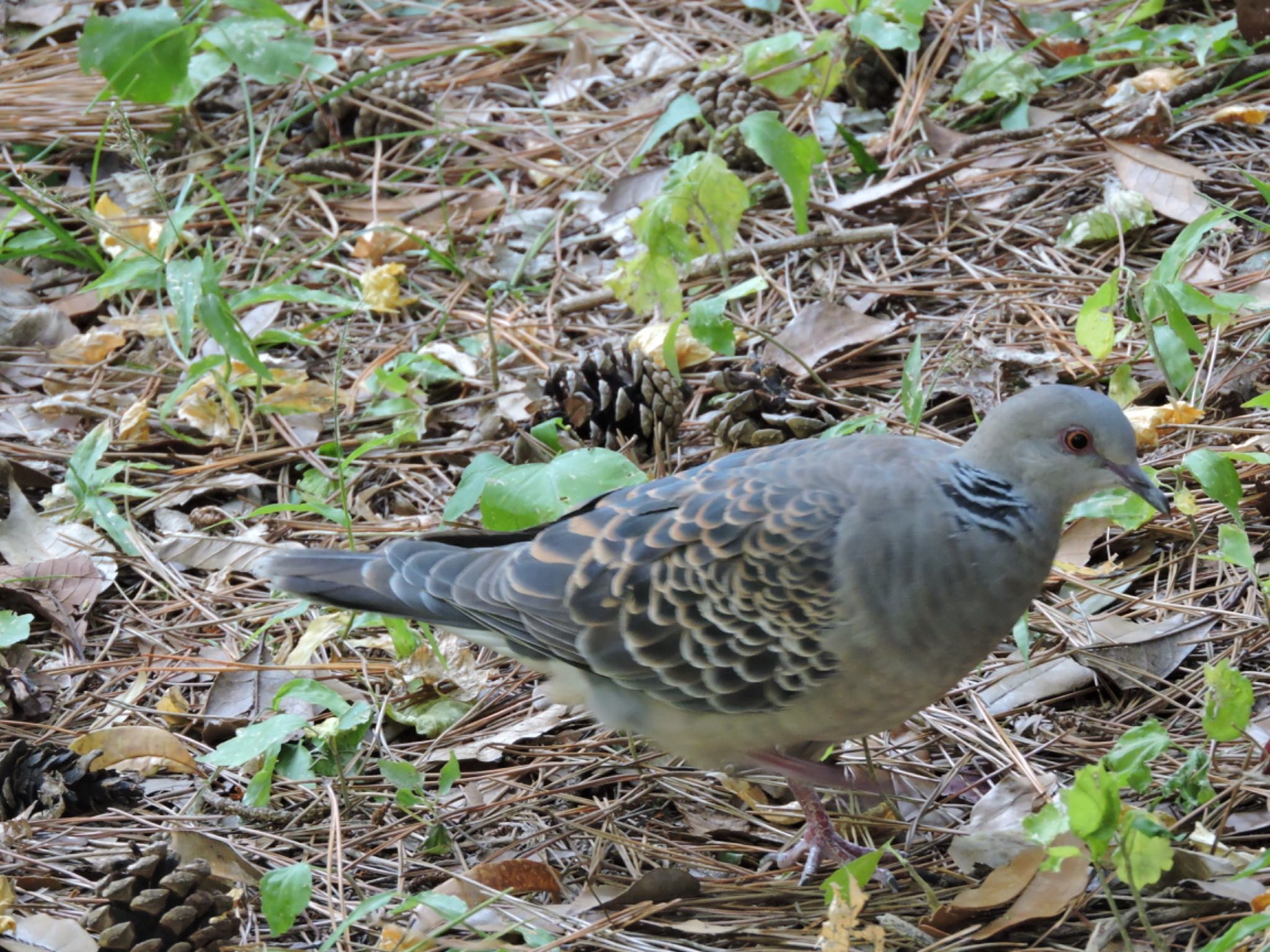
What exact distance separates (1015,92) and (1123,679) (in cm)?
237

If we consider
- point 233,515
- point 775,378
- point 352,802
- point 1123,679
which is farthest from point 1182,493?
point 233,515

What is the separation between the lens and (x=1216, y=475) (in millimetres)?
2480

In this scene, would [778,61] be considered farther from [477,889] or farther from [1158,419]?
[477,889]

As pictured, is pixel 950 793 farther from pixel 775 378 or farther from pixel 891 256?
pixel 891 256

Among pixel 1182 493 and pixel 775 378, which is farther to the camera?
pixel 775 378

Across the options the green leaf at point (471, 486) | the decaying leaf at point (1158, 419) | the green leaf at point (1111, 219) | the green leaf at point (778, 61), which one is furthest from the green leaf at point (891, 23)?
the green leaf at point (471, 486)

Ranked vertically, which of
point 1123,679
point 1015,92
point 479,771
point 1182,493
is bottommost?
point 479,771

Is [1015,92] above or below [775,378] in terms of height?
above

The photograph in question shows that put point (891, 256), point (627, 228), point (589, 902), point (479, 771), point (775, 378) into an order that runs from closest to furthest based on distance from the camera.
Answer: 1. point (589, 902)
2. point (479, 771)
3. point (775, 378)
4. point (891, 256)
5. point (627, 228)

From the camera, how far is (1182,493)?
2.78 metres

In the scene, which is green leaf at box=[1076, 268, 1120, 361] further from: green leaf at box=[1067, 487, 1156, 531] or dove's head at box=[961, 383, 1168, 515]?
dove's head at box=[961, 383, 1168, 515]

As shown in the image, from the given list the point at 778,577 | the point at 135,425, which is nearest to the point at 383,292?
the point at 135,425

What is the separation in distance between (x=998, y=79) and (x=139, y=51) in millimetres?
2904

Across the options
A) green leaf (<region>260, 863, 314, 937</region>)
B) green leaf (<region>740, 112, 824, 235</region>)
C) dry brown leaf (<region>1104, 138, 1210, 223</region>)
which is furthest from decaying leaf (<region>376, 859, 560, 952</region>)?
dry brown leaf (<region>1104, 138, 1210, 223</region>)
